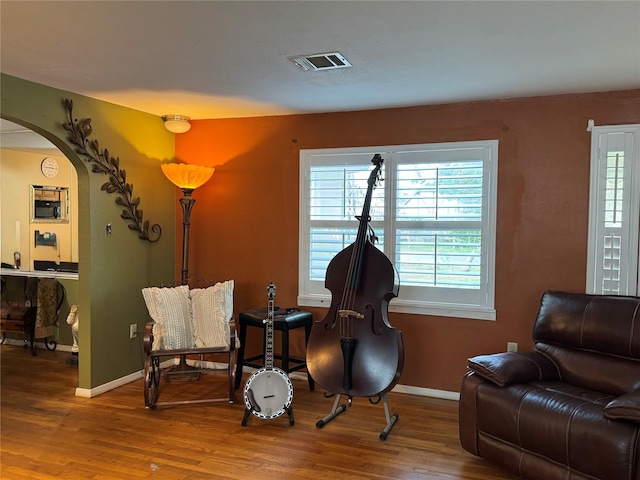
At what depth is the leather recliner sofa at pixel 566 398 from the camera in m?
2.29

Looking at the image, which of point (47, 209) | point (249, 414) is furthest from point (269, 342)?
point (47, 209)

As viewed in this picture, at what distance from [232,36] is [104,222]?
2.14 meters

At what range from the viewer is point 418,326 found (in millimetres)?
3984

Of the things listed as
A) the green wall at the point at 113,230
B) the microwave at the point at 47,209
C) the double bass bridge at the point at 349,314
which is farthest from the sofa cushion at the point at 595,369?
the microwave at the point at 47,209

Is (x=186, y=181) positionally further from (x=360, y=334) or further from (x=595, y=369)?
(x=595, y=369)

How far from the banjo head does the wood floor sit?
12 cm

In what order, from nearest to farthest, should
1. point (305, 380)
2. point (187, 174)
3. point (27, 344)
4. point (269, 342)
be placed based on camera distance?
point (269, 342)
point (187, 174)
point (305, 380)
point (27, 344)

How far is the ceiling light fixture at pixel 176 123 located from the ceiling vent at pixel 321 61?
187 centimetres

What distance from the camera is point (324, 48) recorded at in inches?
104

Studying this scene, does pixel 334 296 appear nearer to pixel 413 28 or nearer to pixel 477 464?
pixel 477 464

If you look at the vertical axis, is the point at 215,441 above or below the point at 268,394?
below

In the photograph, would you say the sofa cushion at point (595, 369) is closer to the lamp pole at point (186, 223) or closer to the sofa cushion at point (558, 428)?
the sofa cushion at point (558, 428)

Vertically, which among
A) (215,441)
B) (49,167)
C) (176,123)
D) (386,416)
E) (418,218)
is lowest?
(215,441)

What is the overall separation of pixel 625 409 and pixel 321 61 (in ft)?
7.45
